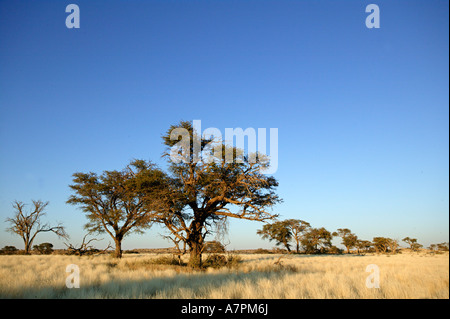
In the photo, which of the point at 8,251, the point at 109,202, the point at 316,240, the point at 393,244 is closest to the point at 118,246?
the point at 109,202

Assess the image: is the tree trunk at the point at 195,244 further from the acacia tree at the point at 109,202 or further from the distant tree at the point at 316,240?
the distant tree at the point at 316,240

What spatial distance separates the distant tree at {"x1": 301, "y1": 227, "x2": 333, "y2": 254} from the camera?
Answer: 5572cm

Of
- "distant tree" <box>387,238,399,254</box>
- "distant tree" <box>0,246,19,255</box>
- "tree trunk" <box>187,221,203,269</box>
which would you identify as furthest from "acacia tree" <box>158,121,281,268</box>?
"distant tree" <box>387,238,399,254</box>

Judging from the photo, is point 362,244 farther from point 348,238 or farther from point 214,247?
point 214,247

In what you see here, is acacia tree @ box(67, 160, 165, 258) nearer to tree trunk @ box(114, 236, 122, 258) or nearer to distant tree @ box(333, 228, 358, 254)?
tree trunk @ box(114, 236, 122, 258)

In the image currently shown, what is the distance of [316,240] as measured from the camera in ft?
188

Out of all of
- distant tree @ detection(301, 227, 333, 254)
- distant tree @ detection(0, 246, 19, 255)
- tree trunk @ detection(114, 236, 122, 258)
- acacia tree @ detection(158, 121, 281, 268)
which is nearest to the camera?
acacia tree @ detection(158, 121, 281, 268)

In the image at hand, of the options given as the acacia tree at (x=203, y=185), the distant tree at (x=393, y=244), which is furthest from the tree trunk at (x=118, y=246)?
the distant tree at (x=393, y=244)

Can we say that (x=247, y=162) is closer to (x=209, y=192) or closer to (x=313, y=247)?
(x=209, y=192)

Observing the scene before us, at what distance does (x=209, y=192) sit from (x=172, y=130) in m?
5.15

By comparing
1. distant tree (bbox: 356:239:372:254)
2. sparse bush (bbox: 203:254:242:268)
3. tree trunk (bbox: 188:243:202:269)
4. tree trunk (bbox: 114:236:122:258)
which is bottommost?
distant tree (bbox: 356:239:372:254)

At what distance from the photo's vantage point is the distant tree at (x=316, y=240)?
55.7 m

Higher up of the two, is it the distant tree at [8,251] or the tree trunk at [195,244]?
the tree trunk at [195,244]

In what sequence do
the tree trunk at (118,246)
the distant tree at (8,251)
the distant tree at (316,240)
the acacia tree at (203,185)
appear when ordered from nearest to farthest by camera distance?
1. the acacia tree at (203,185)
2. the tree trunk at (118,246)
3. the distant tree at (8,251)
4. the distant tree at (316,240)
